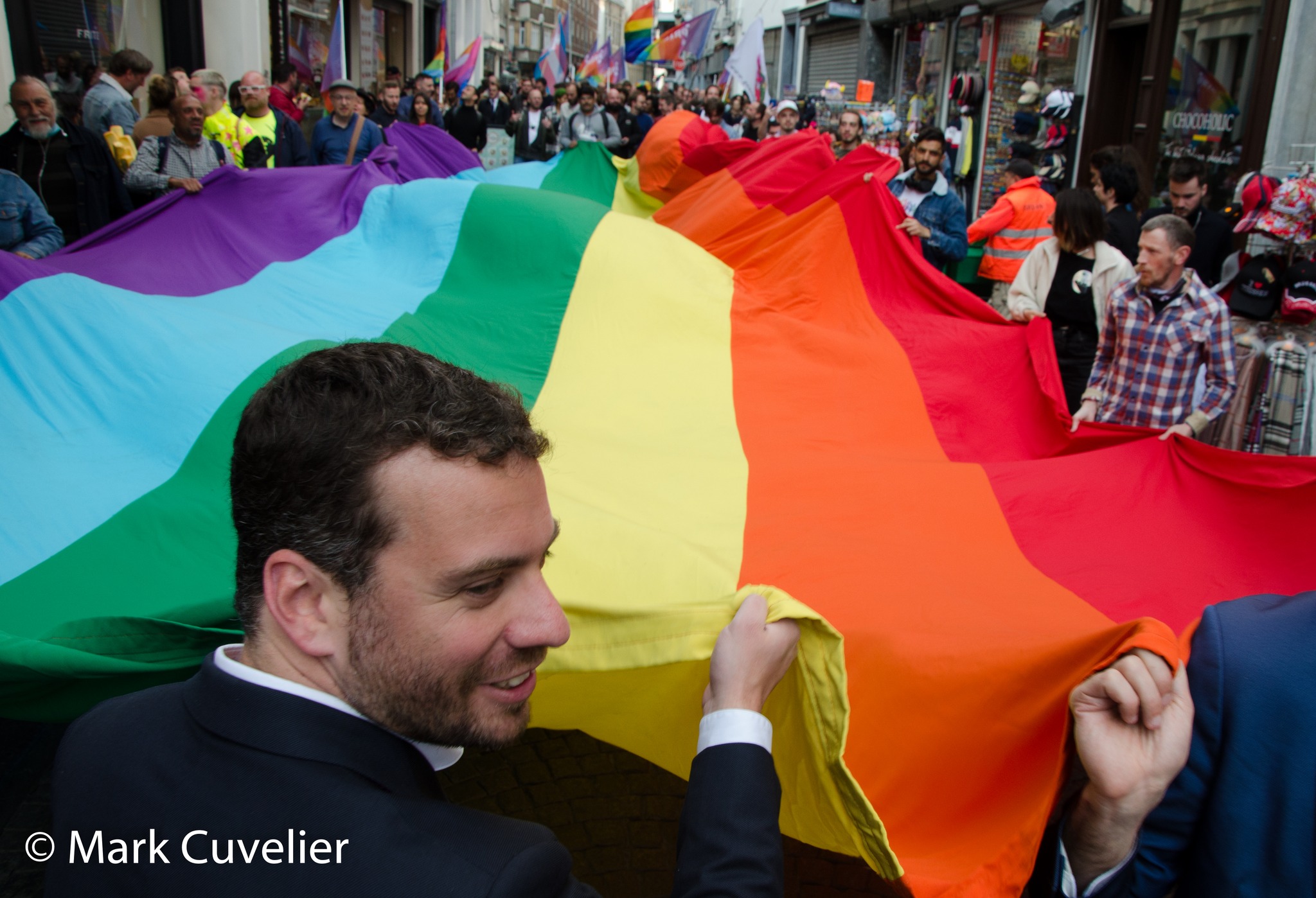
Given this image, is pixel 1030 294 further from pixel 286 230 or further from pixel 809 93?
pixel 809 93

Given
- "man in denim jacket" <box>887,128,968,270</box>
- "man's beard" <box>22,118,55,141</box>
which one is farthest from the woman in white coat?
"man's beard" <box>22,118,55,141</box>

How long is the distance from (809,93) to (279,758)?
2330cm

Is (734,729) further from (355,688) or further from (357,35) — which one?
(357,35)

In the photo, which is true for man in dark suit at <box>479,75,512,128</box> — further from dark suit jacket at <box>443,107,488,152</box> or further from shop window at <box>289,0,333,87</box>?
shop window at <box>289,0,333,87</box>

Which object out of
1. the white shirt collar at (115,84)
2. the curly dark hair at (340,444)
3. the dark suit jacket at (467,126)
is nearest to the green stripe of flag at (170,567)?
the curly dark hair at (340,444)

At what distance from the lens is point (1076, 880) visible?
4.57ft

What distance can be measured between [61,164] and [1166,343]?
586 centimetres

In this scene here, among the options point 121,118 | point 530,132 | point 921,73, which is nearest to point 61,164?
point 121,118

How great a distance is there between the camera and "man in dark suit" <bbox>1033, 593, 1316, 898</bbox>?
1.18 metres

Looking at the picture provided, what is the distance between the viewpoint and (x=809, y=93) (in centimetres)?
2233

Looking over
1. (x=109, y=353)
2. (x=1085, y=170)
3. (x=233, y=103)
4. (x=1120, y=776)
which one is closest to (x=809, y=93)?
(x=1085, y=170)

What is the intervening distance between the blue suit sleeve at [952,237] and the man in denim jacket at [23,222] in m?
4.82

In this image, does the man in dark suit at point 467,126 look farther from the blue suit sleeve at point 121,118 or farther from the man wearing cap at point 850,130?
the blue suit sleeve at point 121,118

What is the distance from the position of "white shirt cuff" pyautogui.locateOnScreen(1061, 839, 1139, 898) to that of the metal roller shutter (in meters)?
19.4
